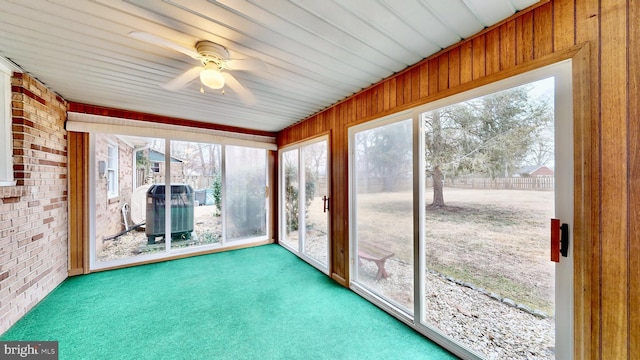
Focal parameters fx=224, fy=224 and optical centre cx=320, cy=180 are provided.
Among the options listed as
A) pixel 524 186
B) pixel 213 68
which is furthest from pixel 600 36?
pixel 213 68

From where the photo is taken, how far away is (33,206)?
2.41 metres

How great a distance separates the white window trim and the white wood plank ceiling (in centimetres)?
18

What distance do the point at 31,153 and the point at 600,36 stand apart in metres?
4.71

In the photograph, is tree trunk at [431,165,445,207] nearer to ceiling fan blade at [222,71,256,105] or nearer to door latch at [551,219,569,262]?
door latch at [551,219,569,262]

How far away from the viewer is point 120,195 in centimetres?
362

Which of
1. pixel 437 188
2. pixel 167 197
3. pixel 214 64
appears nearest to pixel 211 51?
pixel 214 64

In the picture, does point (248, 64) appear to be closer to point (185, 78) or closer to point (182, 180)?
point (185, 78)

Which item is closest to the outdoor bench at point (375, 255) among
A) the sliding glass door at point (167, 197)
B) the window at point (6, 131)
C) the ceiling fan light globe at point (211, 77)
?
the ceiling fan light globe at point (211, 77)

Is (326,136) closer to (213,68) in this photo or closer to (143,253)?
(213,68)

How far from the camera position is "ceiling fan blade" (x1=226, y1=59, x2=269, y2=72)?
1693 mm

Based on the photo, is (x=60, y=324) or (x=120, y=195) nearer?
(x=60, y=324)

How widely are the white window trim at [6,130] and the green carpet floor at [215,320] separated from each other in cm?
140

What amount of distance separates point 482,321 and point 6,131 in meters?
4.59

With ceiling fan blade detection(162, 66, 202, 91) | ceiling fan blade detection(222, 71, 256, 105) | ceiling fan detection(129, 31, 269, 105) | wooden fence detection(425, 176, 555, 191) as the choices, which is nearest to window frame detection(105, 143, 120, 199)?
ceiling fan blade detection(162, 66, 202, 91)
